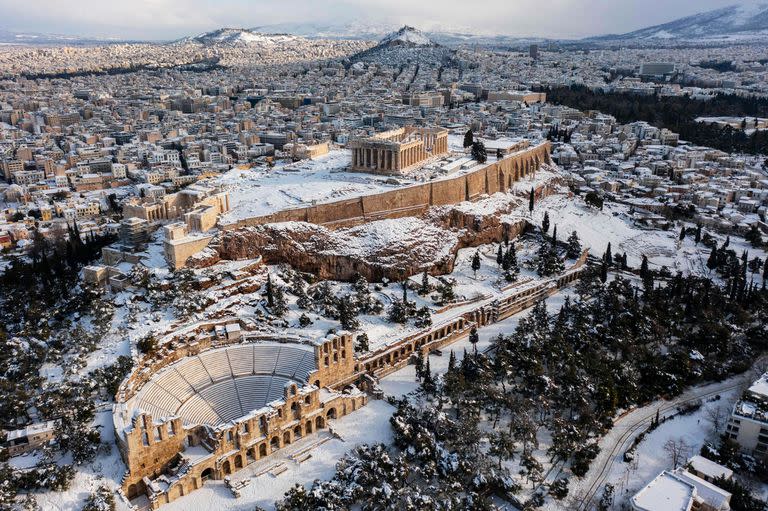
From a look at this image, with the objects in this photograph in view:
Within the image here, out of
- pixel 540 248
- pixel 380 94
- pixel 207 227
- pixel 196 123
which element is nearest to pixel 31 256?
pixel 207 227

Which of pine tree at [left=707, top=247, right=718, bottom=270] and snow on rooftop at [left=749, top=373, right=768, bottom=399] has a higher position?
pine tree at [left=707, top=247, right=718, bottom=270]

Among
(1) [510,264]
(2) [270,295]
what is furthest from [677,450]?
(2) [270,295]

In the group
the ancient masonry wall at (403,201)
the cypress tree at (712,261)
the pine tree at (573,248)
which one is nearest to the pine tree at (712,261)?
the cypress tree at (712,261)

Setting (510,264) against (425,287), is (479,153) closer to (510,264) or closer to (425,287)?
(510,264)

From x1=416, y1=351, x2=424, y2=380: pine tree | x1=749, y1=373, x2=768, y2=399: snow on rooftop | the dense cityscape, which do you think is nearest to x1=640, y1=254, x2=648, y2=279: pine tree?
the dense cityscape

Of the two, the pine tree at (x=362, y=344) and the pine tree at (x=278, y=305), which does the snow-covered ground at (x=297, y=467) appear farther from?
the pine tree at (x=278, y=305)

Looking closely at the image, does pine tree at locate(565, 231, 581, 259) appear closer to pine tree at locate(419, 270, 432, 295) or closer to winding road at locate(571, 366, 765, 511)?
pine tree at locate(419, 270, 432, 295)
